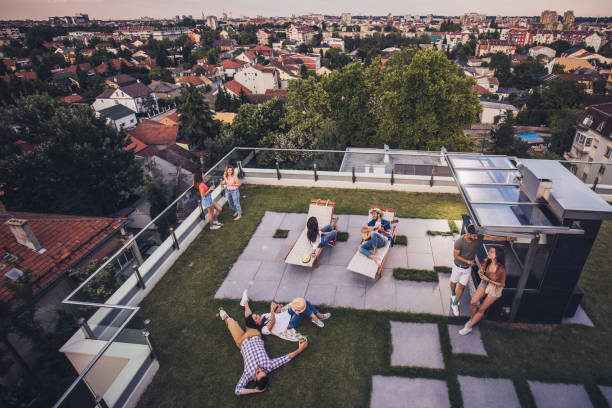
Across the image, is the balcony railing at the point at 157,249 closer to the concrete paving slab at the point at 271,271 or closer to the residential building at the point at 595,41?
the concrete paving slab at the point at 271,271

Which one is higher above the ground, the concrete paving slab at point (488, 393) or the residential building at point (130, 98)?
the concrete paving slab at point (488, 393)

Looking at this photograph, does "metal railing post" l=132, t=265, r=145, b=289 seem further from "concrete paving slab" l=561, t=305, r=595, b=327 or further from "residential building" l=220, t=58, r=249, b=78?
"residential building" l=220, t=58, r=249, b=78

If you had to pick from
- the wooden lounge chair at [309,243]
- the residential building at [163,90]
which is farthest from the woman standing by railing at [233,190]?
the residential building at [163,90]

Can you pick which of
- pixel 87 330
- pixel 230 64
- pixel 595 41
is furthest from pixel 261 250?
pixel 595 41

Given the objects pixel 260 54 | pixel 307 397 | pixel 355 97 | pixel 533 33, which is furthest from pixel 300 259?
pixel 533 33

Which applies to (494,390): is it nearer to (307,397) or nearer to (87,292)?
(307,397)

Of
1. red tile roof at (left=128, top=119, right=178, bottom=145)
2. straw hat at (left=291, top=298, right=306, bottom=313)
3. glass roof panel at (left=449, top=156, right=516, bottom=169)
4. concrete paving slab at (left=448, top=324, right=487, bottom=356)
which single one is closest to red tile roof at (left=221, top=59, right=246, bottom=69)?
red tile roof at (left=128, top=119, right=178, bottom=145)

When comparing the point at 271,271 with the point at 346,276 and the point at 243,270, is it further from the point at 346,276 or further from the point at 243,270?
the point at 346,276
